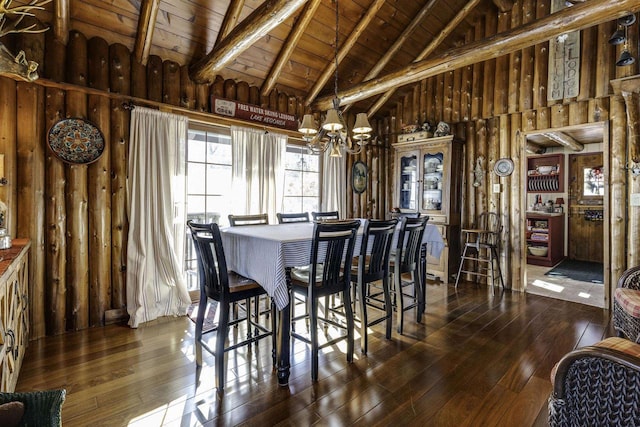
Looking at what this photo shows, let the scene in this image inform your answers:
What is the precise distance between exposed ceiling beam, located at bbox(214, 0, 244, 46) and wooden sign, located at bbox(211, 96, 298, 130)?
0.70m

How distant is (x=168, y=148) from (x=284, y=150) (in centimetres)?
152

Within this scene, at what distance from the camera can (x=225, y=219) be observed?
4.05 meters

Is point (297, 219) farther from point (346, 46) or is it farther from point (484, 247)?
point (484, 247)

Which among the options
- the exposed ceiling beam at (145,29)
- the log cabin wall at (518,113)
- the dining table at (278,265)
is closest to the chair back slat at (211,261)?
Answer: the dining table at (278,265)

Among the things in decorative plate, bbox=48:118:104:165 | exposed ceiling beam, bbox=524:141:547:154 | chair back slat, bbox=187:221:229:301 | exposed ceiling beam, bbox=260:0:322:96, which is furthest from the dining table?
exposed ceiling beam, bbox=524:141:547:154

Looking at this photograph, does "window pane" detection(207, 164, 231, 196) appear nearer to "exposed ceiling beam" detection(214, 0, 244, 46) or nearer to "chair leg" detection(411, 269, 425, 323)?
"exposed ceiling beam" detection(214, 0, 244, 46)

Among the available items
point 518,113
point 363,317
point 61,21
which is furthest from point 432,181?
point 61,21

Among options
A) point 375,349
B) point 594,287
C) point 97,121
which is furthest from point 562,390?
point 594,287

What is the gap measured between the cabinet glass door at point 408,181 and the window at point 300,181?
1.45m

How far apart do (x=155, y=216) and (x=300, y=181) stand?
2.16 m

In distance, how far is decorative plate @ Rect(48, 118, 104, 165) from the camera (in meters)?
2.85

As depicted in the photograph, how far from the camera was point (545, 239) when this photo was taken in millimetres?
6289

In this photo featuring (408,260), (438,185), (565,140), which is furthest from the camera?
(565,140)

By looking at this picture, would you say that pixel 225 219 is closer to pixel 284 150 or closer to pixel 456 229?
pixel 284 150
